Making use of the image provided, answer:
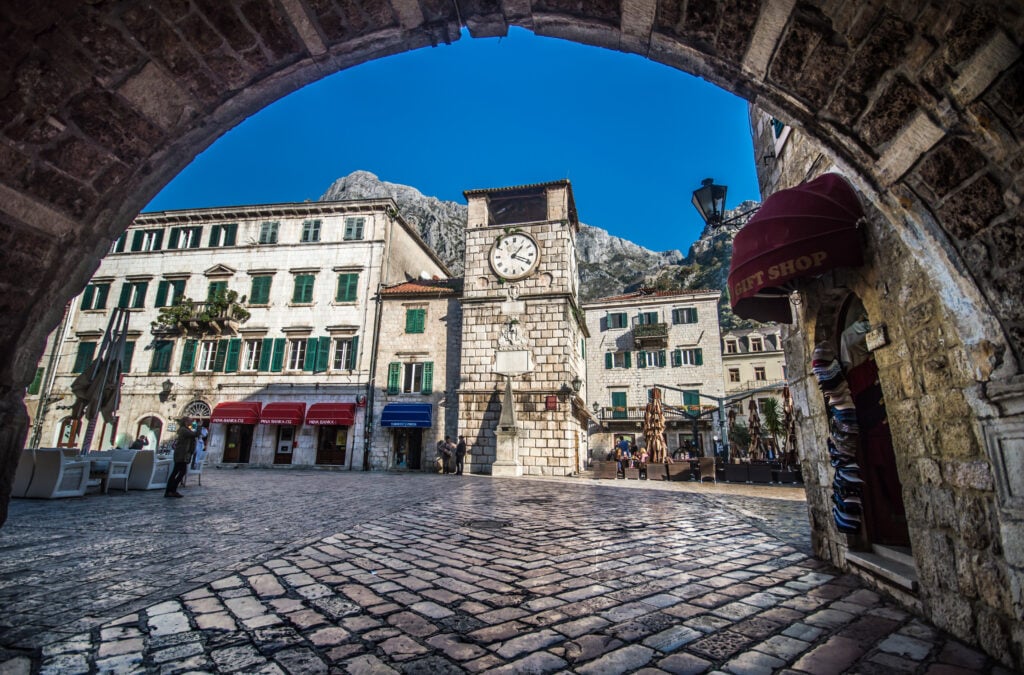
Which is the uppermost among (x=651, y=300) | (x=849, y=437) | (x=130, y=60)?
(x=651, y=300)

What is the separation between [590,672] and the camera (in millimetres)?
2219

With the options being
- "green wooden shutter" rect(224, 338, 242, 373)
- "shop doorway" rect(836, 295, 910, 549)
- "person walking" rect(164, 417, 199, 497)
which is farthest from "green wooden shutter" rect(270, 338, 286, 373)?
"shop doorway" rect(836, 295, 910, 549)

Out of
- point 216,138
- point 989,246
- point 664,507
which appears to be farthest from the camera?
point 664,507

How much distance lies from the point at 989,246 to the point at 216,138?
3.97 m

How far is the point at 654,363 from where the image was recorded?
32594 millimetres

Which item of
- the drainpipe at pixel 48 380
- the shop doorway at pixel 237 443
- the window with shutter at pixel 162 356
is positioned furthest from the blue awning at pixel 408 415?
the drainpipe at pixel 48 380

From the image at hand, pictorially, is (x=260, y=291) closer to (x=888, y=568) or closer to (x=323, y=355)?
(x=323, y=355)

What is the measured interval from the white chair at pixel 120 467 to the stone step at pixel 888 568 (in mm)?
11803

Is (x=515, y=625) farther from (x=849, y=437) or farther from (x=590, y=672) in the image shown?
(x=849, y=437)

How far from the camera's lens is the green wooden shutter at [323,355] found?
2247 cm

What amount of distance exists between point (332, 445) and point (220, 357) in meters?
7.44

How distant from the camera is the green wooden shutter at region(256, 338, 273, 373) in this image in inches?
894

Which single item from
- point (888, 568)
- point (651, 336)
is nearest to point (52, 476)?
point (888, 568)

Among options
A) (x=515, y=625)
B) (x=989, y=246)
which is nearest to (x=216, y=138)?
(x=515, y=625)
